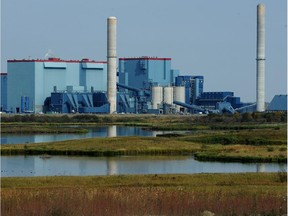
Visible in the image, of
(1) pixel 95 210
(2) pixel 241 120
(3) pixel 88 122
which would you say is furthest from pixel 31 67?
(1) pixel 95 210

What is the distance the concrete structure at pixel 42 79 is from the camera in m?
90.7

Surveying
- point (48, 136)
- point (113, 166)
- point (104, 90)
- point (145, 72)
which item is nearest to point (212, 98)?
point (145, 72)

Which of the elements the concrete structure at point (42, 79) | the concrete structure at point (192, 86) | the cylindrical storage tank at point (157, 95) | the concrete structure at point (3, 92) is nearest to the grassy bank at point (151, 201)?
the concrete structure at point (42, 79)

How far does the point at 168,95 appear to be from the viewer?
94.9m

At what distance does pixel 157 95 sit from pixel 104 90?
7.30 meters

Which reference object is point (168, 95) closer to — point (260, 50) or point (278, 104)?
point (278, 104)

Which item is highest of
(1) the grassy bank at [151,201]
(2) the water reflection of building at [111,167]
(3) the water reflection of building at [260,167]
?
(1) the grassy bank at [151,201]

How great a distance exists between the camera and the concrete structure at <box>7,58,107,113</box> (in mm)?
90688

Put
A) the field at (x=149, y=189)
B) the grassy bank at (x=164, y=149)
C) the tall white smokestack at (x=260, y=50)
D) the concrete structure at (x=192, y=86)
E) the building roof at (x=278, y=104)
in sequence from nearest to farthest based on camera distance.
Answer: the field at (x=149, y=189) → the grassy bank at (x=164, y=149) → the tall white smokestack at (x=260, y=50) → the building roof at (x=278, y=104) → the concrete structure at (x=192, y=86)

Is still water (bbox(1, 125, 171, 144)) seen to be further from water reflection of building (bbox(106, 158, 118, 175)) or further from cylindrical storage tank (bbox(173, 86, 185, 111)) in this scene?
cylindrical storage tank (bbox(173, 86, 185, 111))

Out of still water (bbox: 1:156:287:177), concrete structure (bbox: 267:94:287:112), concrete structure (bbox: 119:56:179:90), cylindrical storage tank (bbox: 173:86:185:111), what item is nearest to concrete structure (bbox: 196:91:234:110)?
cylindrical storage tank (bbox: 173:86:185:111)

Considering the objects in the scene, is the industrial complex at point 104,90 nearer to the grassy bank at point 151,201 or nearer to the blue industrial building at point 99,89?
the blue industrial building at point 99,89

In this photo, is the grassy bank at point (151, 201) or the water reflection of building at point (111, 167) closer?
the grassy bank at point (151, 201)

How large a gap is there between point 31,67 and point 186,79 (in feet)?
66.5
